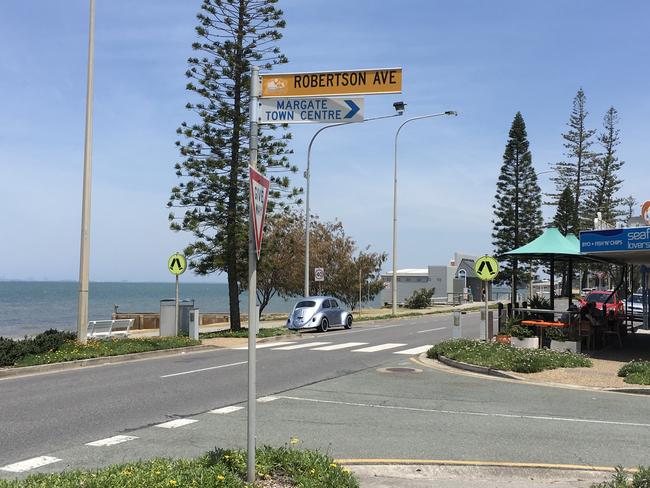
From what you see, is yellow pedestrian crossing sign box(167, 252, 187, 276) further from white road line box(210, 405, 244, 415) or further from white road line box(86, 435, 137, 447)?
white road line box(86, 435, 137, 447)

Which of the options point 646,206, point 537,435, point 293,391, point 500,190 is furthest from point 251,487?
point 500,190

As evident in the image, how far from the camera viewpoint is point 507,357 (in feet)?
47.5

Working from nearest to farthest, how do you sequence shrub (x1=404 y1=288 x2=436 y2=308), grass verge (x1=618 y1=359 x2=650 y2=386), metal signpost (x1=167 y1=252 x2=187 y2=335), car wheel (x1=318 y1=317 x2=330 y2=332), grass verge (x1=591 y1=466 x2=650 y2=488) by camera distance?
grass verge (x1=591 y1=466 x2=650 y2=488) < grass verge (x1=618 y1=359 x2=650 y2=386) < metal signpost (x1=167 y1=252 x2=187 y2=335) < car wheel (x1=318 y1=317 x2=330 y2=332) < shrub (x1=404 y1=288 x2=436 y2=308)

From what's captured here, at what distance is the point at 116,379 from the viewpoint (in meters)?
12.8

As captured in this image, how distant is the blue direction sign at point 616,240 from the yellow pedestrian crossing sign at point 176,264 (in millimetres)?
12571

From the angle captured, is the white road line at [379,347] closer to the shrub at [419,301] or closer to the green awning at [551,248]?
the green awning at [551,248]

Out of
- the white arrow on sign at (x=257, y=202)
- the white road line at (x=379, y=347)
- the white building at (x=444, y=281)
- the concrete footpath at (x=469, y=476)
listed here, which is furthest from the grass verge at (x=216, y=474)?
the white building at (x=444, y=281)

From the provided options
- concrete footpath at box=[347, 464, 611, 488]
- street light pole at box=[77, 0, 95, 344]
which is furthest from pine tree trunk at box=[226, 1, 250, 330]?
concrete footpath at box=[347, 464, 611, 488]

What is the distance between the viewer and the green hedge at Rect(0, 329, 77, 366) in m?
14.2

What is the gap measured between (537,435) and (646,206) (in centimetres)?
1622

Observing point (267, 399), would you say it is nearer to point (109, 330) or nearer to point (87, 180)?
point (87, 180)

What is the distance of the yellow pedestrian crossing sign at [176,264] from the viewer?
68.9 feet

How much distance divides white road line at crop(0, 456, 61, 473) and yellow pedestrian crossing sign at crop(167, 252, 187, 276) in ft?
46.9

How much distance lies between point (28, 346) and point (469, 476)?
41.5 feet
